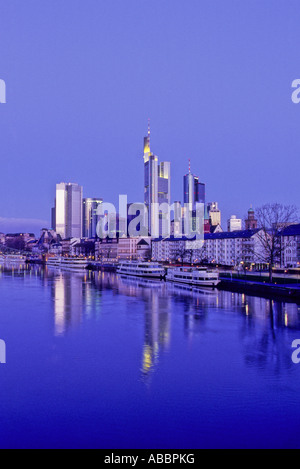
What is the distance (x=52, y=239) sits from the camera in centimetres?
19775

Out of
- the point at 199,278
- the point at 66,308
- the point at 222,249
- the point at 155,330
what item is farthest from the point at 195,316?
the point at 222,249

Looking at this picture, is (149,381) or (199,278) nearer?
(149,381)

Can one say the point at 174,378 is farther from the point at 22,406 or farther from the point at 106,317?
the point at 106,317

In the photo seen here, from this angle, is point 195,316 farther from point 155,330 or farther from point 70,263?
point 70,263

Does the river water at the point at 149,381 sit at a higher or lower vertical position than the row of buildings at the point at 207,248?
lower

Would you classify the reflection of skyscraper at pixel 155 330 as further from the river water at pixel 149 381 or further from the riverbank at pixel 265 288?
the riverbank at pixel 265 288

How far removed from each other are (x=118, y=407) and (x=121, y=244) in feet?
369

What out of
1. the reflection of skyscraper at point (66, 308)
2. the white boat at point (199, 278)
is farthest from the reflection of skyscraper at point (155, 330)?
the white boat at point (199, 278)

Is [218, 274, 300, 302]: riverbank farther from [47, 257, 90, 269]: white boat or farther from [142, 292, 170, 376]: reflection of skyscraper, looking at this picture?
[47, 257, 90, 269]: white boat

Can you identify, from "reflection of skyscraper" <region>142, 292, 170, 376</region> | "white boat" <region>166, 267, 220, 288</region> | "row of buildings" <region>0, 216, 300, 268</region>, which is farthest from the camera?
"row of buildings" <region>0, 216, 300, 268</region>

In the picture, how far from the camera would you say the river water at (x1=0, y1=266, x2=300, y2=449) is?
10.7 m

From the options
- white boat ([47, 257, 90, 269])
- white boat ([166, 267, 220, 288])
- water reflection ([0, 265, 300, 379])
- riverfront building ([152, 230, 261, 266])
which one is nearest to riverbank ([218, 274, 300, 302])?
white boat ([166, 267, 220, 288])

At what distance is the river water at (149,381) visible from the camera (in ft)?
35.2

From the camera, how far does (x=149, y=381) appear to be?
568 inches
